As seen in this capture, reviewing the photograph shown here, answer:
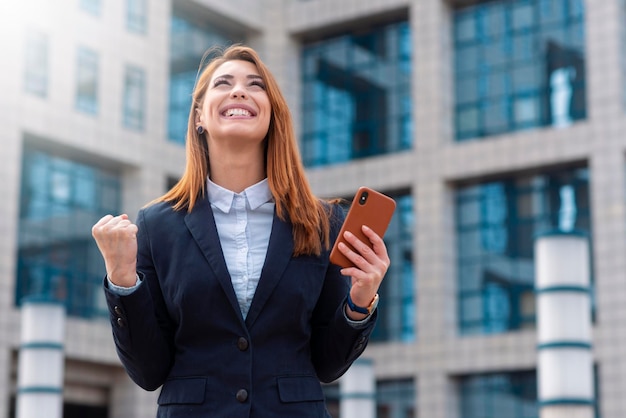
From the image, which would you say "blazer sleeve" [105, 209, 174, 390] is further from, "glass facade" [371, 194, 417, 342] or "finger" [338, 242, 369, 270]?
"glass facade" [371, 194, 417, 342]

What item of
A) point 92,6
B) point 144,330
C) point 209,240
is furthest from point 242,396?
point 92,6

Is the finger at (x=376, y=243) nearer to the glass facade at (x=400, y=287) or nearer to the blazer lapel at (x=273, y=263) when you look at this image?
the blazer lapel at (x=273, y=263)

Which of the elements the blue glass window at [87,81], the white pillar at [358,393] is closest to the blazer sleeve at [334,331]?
the white pillar at [358,393]

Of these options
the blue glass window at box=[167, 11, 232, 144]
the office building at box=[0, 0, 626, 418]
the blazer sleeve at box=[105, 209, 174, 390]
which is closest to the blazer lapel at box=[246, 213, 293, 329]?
the blazer sleeve at box=[105, 209, 174, 390]

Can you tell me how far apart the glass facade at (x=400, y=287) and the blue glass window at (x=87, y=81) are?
971cm

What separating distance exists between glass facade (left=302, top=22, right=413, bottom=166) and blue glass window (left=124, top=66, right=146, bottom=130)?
20.6ft

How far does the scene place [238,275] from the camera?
126 inches

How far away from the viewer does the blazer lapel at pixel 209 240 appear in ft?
10.2

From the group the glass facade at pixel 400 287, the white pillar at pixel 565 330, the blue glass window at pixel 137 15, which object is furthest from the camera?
the glass facade at pixel 400 287

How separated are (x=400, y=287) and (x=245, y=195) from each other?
3539 centimetres

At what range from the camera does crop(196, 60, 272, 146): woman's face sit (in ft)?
10.8

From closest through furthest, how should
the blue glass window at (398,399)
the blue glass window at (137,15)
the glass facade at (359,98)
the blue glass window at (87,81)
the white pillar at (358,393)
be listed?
the white pillar at (358,393) < the blue glass window at (87,81) < the blue glass window at (137,15) < the blue glass window at (398,399) < the glass facade at (359,98)

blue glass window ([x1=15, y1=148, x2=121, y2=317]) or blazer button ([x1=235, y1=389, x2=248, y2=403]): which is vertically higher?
blue glass window ([x1=15, y1=148, x2=121, y2=317])

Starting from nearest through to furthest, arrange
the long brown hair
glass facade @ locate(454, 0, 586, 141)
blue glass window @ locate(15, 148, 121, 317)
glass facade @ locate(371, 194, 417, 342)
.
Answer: the long brown hair
blue glass window @ locate(15, 148, 121, 317)
glass facade @ locate(454, 0, 586, 141)
glass facade @ locate(371, 194, 417, 342)
